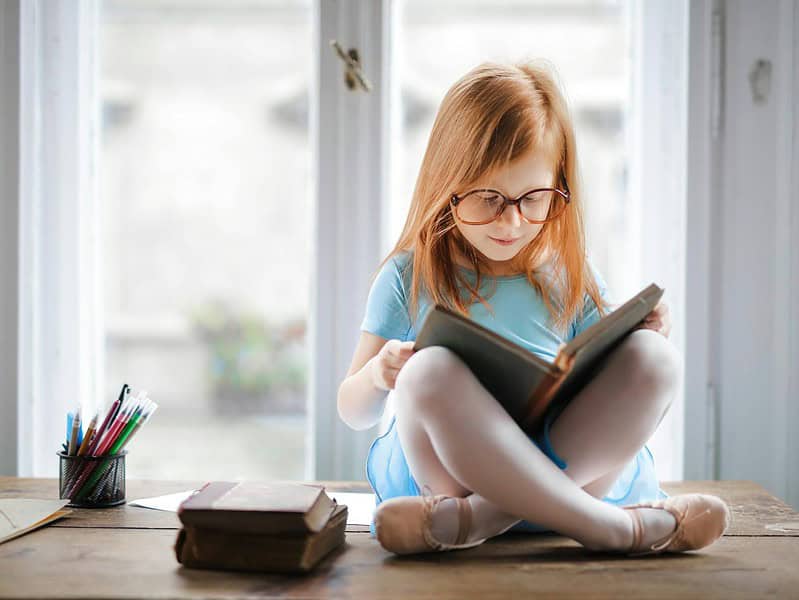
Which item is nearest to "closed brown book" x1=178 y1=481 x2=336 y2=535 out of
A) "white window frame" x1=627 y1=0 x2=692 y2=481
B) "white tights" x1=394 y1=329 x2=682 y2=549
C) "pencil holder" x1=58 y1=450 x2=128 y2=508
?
"white tights" x1=394 y1=329 x2=682 y2=549

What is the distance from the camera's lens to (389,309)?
135 centimetres

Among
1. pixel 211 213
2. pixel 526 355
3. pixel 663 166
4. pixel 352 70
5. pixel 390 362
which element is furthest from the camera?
pixel 211 213

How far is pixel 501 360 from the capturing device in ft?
3.37

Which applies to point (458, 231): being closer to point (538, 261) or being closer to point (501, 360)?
point (538, 261)

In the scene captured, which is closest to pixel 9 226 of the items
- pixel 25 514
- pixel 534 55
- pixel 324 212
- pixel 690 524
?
pixel 324 212

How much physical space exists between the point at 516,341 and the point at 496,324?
4 cm

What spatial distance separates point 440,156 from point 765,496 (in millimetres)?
817

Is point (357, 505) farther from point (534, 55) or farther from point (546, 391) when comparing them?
point (534, 55)

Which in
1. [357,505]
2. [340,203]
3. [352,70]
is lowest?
[357,505]

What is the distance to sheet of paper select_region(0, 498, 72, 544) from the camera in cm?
121

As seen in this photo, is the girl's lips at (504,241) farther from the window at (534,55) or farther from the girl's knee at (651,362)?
the window at (534,55)

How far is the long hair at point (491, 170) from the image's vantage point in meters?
1.25

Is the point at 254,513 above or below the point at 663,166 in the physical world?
below

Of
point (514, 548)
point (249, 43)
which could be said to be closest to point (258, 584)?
point (514, 548)
